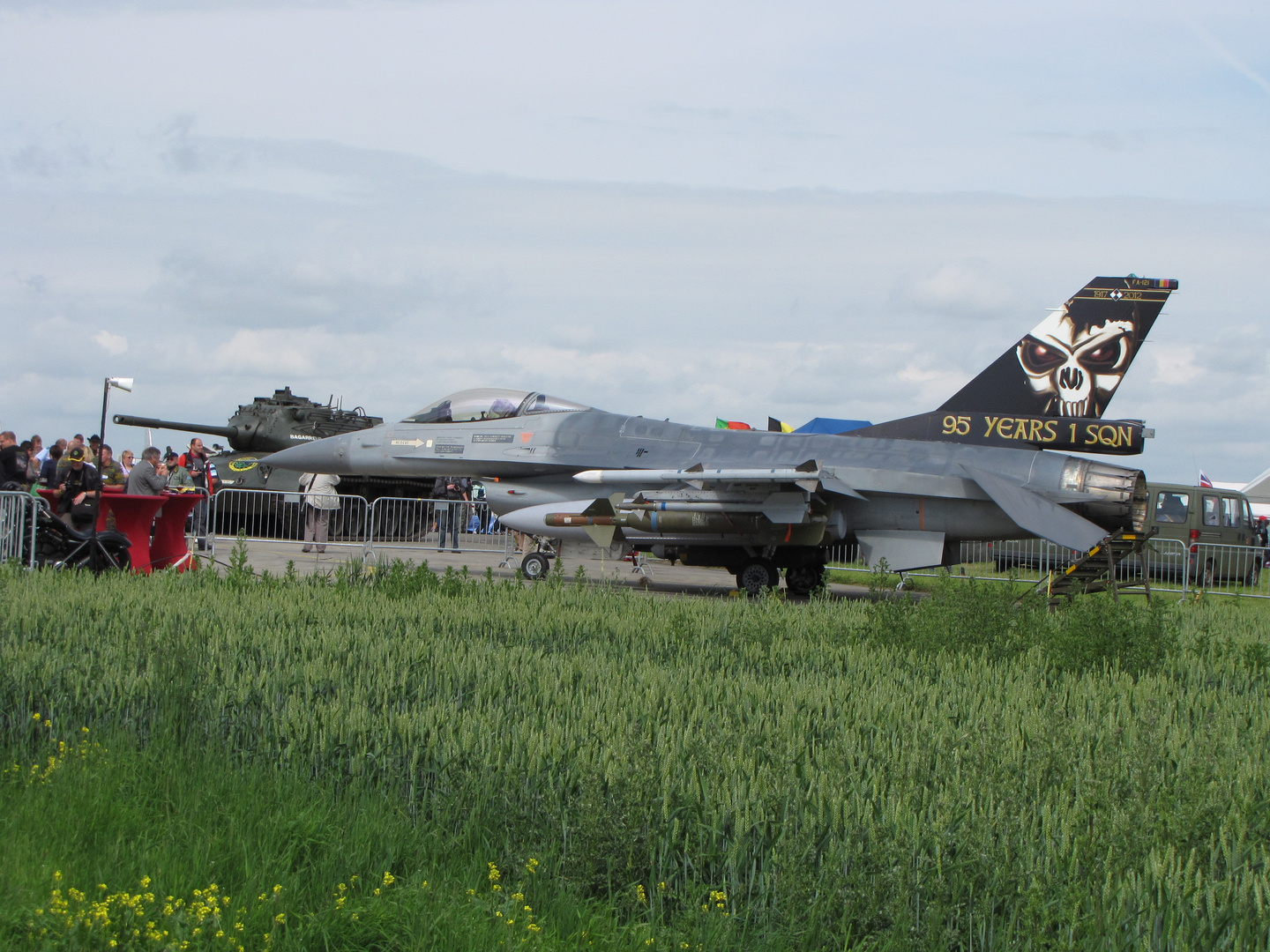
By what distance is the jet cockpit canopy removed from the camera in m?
15.4

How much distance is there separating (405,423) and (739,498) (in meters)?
5.62

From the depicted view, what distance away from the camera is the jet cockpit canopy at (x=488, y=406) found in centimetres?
1538

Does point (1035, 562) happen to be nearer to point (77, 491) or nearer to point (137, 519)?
point (137, 519)

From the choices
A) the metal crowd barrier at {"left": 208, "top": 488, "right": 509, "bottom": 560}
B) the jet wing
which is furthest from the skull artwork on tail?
the metal crowd barrier at {"left": 208, "top": 488, "right": 509, "bottom": 560}

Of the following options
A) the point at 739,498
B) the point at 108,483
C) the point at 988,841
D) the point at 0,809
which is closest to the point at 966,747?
the point at 988,841

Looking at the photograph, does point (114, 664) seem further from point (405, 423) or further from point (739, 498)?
point (405, 423)

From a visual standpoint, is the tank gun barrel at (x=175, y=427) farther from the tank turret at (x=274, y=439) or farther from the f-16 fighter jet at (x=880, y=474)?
the f-16 fighter jet at (x=880, y=474)

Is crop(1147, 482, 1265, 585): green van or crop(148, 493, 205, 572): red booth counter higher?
crop(1147, 482, 1265, 585): green van

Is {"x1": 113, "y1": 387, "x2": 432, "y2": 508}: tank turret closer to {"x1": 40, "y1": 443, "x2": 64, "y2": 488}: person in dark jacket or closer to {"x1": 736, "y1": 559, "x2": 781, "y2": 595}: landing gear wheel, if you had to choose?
{"x1": 40, "y1": 443, "x2": 64, "y2": 488}: person in dark jacket

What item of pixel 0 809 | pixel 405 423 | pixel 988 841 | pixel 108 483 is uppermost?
pixel 405 423

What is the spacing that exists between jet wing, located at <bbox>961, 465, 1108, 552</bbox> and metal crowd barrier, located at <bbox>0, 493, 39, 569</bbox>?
33.7 ft

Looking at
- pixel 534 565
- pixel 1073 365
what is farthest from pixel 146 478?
pixel 1073 365

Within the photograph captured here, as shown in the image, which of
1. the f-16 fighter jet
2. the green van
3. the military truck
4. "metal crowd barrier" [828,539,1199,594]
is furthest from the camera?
the green van

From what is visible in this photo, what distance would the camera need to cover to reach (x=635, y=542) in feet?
45.3
